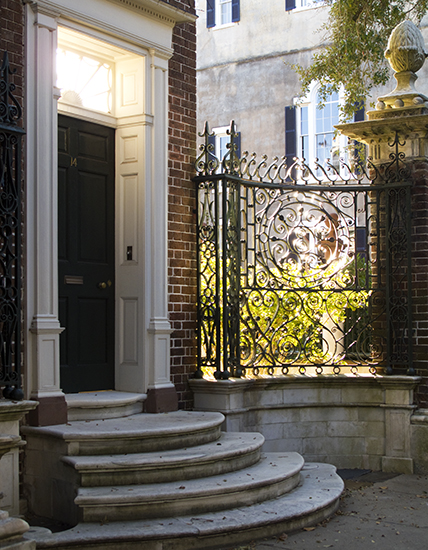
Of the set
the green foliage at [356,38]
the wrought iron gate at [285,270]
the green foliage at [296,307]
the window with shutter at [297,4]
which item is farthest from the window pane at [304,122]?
the wrought iron gate at [285,270]

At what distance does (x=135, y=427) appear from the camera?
5727 millimetres

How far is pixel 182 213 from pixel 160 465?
9.52 ft

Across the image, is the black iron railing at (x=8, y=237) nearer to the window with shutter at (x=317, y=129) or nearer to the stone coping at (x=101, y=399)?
the stone coping at (x=101, y=399)

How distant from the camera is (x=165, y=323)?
695 centimetres

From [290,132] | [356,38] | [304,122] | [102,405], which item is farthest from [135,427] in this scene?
[304,122]

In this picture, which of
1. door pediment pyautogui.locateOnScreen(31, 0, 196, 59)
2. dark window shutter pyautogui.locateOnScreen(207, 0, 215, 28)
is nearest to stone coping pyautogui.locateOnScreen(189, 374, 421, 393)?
door pediment pyautogui.locateOnScreen(31, 0, 196, 59)

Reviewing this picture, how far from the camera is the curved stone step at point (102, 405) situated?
6082mm

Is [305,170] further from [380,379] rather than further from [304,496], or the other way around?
[304,496]

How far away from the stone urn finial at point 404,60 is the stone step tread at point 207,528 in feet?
14.2

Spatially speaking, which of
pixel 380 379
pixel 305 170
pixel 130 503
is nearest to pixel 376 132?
pixel 305 170

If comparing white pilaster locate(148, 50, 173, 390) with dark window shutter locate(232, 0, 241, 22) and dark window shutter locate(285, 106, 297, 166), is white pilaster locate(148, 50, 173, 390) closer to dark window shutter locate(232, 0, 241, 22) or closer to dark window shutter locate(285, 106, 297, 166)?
dark window shutter locate(285, 106, 297, 166)

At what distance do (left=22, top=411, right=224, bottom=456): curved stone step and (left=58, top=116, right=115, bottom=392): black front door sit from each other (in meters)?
0.79

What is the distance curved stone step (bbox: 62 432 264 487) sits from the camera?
5.04 metres

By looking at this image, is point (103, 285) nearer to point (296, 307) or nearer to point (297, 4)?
point (296, 307)
